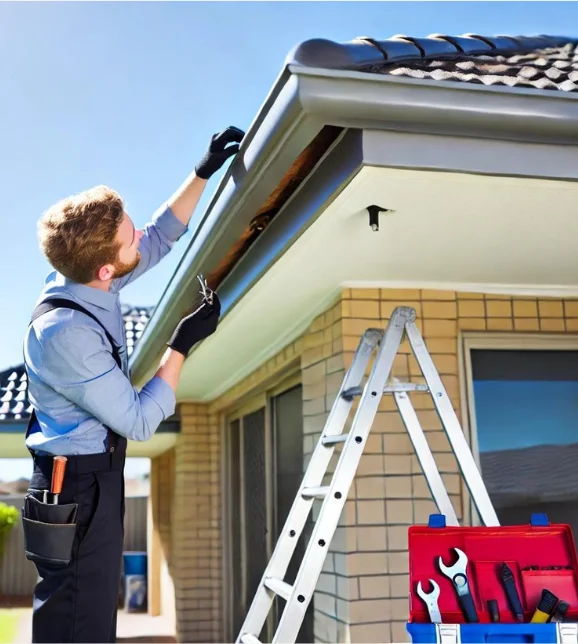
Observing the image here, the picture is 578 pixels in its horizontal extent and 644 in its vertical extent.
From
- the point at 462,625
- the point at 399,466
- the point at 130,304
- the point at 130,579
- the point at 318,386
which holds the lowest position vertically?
the point at 130,579

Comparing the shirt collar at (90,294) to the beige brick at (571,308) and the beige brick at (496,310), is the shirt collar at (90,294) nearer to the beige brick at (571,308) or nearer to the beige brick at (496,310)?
the beige brick at (496,310)

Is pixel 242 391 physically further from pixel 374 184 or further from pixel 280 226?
pixel 374 184

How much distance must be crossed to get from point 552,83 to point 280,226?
3.69 ft

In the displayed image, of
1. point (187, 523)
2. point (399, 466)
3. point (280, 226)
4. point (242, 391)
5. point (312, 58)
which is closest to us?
point (312, 58)

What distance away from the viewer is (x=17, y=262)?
17109mm

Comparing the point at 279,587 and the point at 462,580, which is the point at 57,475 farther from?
the point at 462,580

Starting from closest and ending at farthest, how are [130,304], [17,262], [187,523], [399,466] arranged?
[399,466] < [187,523] < [130,304] < [17,262]

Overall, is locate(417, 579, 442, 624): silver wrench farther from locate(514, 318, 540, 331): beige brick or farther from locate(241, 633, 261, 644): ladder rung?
locate(514, 318, 540, 331): beige brick

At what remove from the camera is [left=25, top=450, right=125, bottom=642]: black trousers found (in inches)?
91.0

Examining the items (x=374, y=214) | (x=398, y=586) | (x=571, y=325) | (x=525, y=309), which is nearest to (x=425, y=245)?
(x=374, y=214)

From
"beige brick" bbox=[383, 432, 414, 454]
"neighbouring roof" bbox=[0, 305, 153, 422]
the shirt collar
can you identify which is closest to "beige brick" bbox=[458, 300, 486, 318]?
"beige brick" bbox=[383, 432, 414, 454]

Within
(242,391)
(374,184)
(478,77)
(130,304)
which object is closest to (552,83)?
(478,77)

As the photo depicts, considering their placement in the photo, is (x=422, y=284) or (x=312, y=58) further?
(x=422, y=284)

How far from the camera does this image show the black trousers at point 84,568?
7.59 ft
